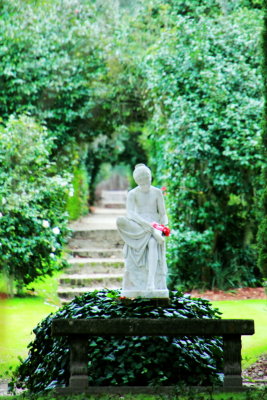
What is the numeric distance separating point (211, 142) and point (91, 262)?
3.45m

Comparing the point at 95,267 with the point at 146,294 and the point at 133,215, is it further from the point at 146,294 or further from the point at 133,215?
the point at 146,294

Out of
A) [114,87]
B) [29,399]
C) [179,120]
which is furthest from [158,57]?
[29,399]

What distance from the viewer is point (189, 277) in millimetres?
12727

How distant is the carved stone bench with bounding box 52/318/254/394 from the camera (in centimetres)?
508

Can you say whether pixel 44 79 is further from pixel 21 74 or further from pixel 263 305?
pixel 263 305

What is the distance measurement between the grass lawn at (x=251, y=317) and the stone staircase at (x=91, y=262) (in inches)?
96.2

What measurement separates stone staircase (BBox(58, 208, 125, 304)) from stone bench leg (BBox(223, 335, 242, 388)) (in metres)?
5.69

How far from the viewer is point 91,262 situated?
13.1m

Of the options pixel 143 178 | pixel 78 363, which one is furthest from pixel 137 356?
pixel 143 178

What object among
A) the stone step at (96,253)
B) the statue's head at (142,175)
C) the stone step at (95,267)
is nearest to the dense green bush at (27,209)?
the stone step at (95,267)

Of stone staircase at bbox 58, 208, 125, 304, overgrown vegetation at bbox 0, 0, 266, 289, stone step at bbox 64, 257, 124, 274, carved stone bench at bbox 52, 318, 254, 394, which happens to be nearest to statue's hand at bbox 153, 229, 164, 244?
carved stone bench at bbox 52, 318, 254, 394

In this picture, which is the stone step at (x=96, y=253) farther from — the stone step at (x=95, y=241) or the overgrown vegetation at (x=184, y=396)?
the overgrown vegetation at (x=184, y=396)

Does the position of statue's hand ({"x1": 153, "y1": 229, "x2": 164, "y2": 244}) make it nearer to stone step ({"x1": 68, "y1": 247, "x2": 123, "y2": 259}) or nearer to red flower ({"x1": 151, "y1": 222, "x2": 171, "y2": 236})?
red flower ({"x1": 151, "y1": 222, "x2": 171, "y2": 236})

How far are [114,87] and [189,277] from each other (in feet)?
16.8
